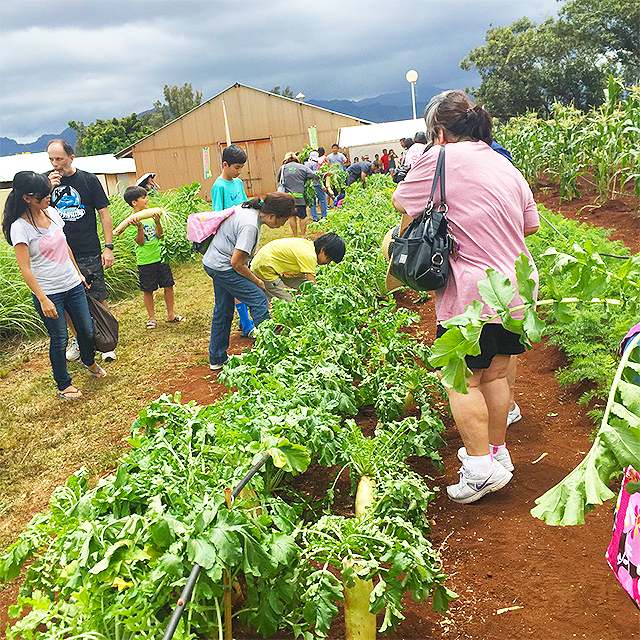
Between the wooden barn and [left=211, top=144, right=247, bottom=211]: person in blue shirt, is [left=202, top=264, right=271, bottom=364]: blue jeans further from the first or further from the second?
the wooden barn

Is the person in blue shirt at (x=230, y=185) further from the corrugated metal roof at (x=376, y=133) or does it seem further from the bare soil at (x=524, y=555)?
the corrugated metal roof at (x=376, y=133)

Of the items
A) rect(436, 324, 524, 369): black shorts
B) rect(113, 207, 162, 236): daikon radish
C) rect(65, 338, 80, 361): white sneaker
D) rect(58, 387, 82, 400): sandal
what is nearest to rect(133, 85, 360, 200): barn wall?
rect(113, 207, 162, 236): daikon radish

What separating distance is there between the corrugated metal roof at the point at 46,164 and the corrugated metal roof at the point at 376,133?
10832mm

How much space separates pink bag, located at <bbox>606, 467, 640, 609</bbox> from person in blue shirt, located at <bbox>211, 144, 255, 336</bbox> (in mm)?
5156

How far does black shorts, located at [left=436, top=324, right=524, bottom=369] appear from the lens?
297 centimetres

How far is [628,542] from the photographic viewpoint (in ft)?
5.30

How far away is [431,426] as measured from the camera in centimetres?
353

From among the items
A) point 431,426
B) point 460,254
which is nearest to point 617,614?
point 431,426

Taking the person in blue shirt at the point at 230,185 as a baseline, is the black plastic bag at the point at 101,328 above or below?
below

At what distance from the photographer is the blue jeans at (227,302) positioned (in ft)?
18.4

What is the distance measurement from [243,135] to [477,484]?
29.7m

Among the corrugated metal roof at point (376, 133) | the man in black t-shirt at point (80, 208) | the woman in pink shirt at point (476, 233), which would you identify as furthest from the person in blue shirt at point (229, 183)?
the corrugated metal roof at point (376, 133)

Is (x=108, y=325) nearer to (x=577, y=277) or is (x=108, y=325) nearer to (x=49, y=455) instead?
(x=49, y=455)

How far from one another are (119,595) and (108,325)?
14.5 feet
